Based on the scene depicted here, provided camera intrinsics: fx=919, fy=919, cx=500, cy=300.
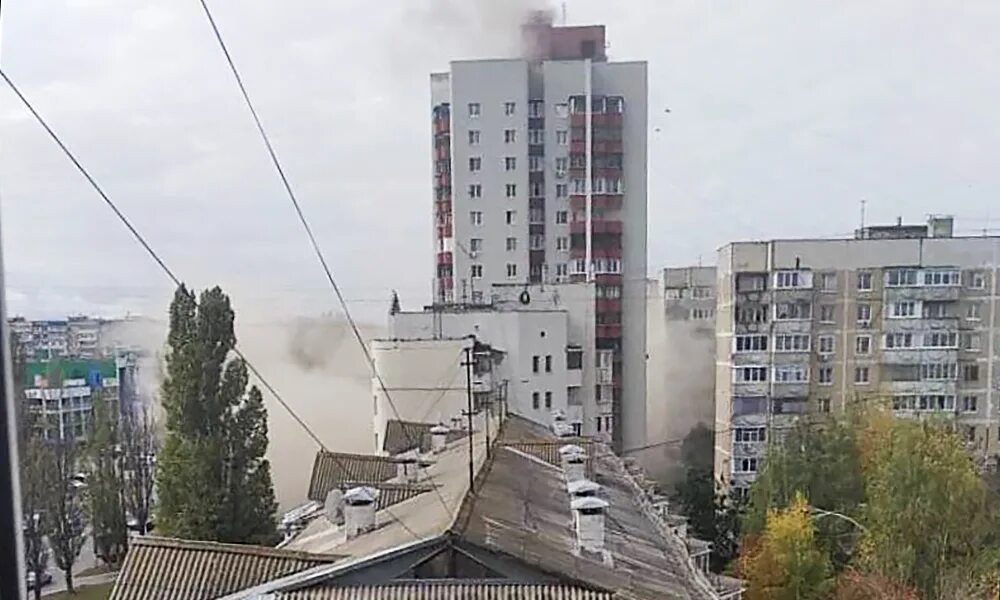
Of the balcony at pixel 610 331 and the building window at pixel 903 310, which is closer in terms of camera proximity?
the building window at pixel 903 310

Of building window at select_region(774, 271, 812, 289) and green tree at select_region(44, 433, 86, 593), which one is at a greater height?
building window at select_region(774, 271, 812, 289)

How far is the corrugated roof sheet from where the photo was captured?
2.03 meters

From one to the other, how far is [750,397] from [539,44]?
341cm

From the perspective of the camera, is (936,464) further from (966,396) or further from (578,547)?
(578,547)

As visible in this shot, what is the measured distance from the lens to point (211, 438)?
4.07 meters

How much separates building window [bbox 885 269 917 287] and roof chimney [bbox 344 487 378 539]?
16.3 feet

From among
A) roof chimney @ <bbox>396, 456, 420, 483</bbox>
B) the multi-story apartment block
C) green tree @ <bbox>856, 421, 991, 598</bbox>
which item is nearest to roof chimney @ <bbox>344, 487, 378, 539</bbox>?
roof chimney @ <bbox>396, 456, 420, 483</bbox>

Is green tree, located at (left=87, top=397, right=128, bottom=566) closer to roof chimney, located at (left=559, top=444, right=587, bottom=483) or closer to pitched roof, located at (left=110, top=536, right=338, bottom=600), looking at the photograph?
pitched roof, located at (left=110, top=536, right=338, bottom=600)

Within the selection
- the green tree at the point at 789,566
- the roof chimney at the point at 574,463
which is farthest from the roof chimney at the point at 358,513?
the green tree at the point at 789,566

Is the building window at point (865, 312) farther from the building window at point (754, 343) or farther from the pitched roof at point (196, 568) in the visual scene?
the pitched roof at point (196, 568)

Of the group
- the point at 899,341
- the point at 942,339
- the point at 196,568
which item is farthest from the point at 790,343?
the point at 196,568

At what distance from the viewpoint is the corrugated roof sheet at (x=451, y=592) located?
2.03 m

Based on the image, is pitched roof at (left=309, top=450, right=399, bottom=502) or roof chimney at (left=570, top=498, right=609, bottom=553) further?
pitched roof at (left=309, top=450, right=399, bottom=502)

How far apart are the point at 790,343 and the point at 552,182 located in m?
2.40
